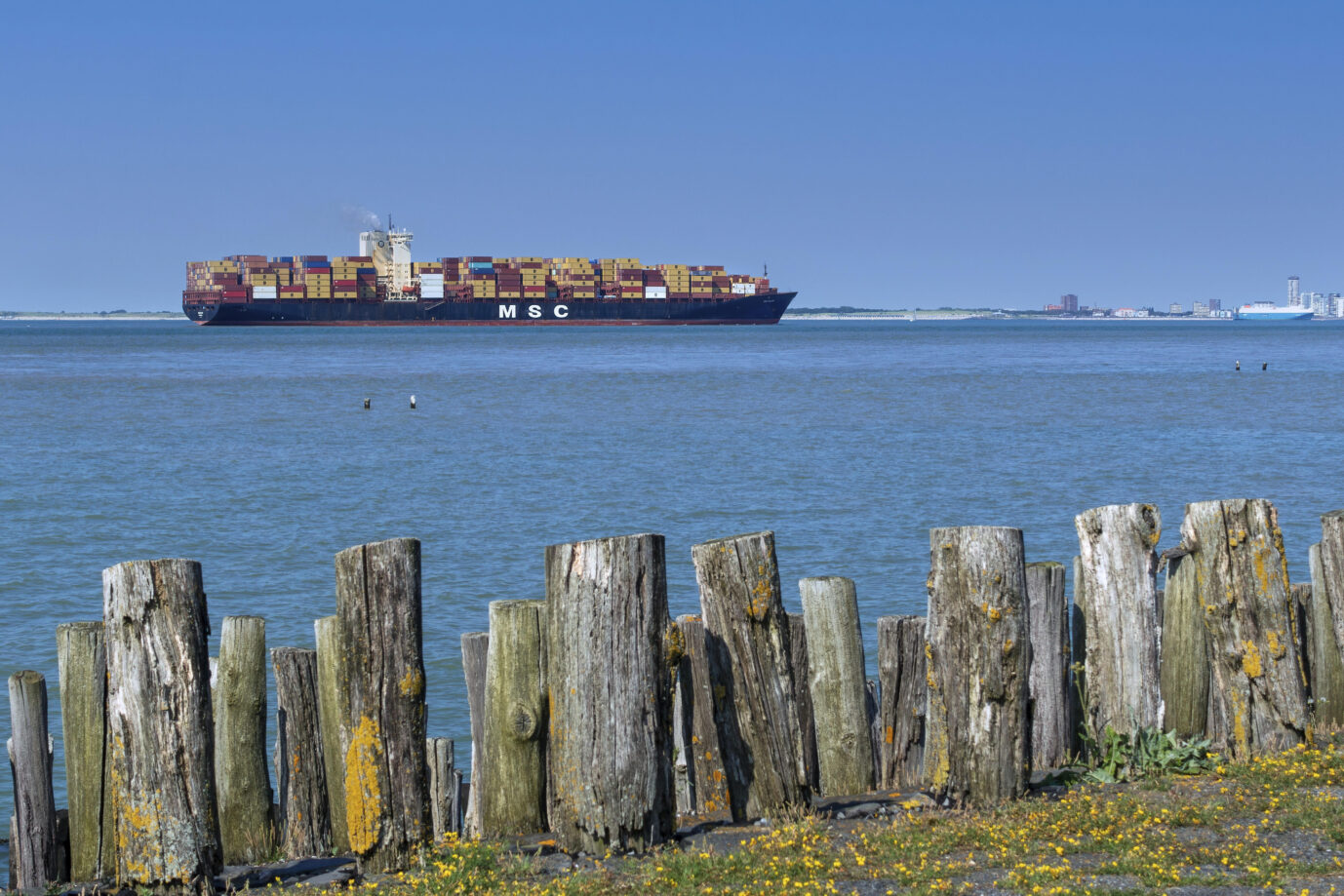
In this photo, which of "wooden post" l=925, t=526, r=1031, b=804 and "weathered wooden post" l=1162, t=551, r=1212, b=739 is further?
"weathered wooden post" l=1162, t=551, r=1212, b=739

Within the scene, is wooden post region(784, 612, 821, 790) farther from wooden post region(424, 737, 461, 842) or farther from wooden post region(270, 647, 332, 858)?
wooden post region(270, 647, 332, 858)

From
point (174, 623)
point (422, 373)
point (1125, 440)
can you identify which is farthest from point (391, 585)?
point (422, 373)

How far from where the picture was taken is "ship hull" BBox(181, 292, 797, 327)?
17412 centimetres

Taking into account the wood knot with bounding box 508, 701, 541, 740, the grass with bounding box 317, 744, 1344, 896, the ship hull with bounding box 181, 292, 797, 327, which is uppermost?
the ship hull with bounding box 181, 292, 797, 327

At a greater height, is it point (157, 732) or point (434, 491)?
point (157, 732)

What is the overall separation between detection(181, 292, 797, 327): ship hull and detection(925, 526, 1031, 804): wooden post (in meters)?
173

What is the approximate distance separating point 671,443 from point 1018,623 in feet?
90.7

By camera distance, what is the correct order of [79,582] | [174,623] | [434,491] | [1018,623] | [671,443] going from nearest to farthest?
1. [174,623]
2. [1018,623]
3. [79,582]
4. [434,491]
5. [671,443]

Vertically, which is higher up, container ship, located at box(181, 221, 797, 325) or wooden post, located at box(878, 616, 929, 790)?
container ship, located at box(181, 221, 797, 325)

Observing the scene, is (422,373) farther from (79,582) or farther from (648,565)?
(648,565)

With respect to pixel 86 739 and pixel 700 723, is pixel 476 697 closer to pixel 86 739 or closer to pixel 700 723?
pixel 700 723

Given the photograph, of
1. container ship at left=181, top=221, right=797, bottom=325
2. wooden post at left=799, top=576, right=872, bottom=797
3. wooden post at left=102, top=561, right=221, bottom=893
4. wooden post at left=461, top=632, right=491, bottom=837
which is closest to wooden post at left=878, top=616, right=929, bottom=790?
wooden post at left=799, top=576, right=872, bottom=797

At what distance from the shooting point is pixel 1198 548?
5.78 m

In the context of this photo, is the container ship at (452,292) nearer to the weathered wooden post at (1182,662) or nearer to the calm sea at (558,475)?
the calm sea at (558,475)
